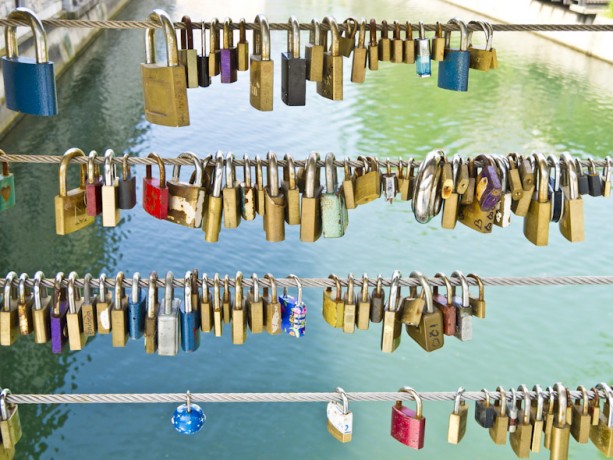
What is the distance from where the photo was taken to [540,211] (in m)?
2.74

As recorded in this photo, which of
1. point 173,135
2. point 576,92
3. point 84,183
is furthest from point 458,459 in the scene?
point 576,92

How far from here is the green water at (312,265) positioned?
17.7 feet

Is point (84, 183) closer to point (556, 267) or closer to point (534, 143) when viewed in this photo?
point (556, 267)

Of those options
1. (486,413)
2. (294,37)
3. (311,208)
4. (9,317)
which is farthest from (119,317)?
(486,413)

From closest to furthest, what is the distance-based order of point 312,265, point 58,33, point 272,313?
point 272,313 → point 312,265 → point 58,33

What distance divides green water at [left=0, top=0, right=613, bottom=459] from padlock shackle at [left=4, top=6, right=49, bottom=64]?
3.14 meters

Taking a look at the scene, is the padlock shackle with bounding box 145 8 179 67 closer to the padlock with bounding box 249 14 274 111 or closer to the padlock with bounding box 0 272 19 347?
the padlock with bounding box 249 14 274 111

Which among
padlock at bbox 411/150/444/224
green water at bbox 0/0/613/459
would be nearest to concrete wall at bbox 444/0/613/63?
green water at bbox 0/0/613/459

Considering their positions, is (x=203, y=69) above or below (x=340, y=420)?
above

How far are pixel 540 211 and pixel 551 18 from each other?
1895cm

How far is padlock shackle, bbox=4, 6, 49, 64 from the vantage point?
2357mm

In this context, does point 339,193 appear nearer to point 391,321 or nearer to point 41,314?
point 391,321

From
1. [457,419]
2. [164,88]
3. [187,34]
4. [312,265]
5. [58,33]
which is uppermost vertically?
[187,34]

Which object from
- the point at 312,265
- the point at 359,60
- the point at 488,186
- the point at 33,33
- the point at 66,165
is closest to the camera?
the point at 33,33
